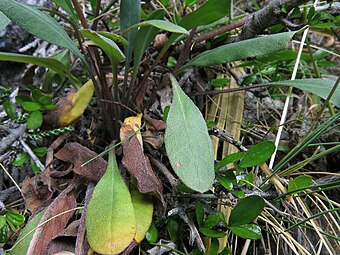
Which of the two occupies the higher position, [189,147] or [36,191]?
[189,147]

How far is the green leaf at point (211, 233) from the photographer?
2.63 ft

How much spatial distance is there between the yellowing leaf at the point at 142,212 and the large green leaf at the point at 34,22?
1.27 ft

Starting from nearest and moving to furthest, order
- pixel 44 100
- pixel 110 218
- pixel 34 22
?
pixel 110 218, pixel 34 22, pixel 44 100

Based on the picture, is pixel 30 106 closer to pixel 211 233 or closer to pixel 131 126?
pixel 131 126

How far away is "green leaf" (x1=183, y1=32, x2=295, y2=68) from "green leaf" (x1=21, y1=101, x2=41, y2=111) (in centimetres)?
Result: 45

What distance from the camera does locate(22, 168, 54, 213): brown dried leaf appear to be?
3.00 feet

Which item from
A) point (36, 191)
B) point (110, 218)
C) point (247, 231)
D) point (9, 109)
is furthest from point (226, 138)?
point (9, 109)

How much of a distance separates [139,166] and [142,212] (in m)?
0.10

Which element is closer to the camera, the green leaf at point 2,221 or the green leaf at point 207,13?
the green leaf at point 2,221

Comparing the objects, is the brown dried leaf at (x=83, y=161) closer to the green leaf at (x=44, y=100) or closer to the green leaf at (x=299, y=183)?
the green leaf at (x=44, y=100)

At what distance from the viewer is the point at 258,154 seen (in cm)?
85

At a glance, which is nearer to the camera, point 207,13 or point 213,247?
point 213,247

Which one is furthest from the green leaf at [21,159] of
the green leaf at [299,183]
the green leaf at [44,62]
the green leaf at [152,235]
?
the green leaf at [299,183]

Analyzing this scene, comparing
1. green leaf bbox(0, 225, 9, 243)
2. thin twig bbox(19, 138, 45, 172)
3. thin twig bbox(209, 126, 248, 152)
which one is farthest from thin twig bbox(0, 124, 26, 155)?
thin twig bbox(209, 126, 248, 152)
